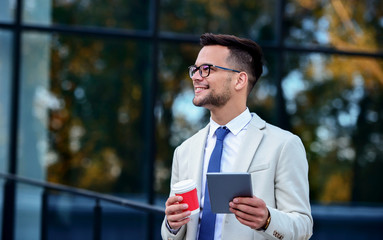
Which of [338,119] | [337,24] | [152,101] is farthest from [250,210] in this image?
[337,24]

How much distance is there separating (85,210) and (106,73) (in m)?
1.71

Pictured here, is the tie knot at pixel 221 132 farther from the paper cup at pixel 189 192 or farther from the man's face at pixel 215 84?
the paper cup at pixel 189 192

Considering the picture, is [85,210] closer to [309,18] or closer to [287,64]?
[287,64]

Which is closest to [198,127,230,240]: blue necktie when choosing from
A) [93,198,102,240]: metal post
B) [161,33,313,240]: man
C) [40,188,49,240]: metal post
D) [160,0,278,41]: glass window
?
[161,33,313,240]: man

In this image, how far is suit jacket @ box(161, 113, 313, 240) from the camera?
243 cm

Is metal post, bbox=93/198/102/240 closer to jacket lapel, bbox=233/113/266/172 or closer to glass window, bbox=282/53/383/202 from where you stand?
jacket lapel, bbox=233/113/266/172

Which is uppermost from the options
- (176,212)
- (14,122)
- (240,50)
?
(240,50)

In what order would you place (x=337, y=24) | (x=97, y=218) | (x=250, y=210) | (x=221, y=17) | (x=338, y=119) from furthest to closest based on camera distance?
1. (x=337, y=24)
2. (x=338, y=119)
3. (x=221, y=17)
4. (x=97, y=218)
5. (x=250, y=210)

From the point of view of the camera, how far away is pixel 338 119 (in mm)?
7766

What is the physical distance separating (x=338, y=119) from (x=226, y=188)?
5.76 meters

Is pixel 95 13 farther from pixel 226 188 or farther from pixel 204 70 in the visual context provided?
pixel 226 188

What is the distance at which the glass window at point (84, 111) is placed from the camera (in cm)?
708

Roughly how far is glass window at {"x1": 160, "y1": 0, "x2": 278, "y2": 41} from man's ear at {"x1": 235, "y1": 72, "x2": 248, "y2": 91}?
4.65 metres

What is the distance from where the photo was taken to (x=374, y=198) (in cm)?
788
